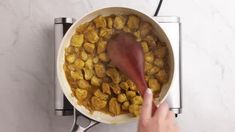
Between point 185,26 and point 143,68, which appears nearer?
point 143,68

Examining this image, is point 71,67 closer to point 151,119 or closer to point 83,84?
point 83,84

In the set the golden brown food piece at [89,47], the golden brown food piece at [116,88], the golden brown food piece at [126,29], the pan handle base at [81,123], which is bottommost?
the pan handle base at [81,123]

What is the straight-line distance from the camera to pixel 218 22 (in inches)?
25.9

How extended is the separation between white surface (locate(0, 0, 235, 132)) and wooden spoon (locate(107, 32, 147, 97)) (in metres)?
0.12

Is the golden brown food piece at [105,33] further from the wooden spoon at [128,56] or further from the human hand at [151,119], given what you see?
the human hand at [151,119]

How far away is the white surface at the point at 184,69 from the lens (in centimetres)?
65

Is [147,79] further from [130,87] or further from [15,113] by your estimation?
[15,113]

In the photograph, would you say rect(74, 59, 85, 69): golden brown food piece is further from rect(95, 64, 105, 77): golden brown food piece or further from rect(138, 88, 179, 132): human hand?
rect(138, 88, 179, 132): human hand

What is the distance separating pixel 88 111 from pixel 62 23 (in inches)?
5.6

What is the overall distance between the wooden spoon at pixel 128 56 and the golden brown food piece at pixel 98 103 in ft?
0.18

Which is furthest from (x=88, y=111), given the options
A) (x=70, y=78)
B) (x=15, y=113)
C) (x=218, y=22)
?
(x=218, y=22)

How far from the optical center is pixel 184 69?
66cm

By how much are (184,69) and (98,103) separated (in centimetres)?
17

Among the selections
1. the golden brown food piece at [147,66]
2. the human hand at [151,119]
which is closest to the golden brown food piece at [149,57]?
the golden brown food piece at [147,66]
